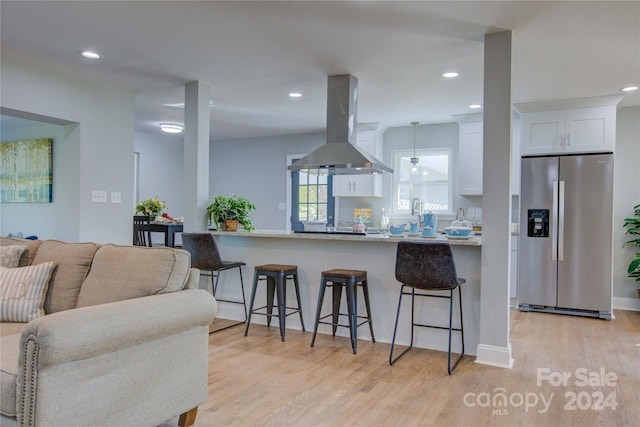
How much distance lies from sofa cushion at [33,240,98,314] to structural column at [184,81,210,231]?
6.74 ft

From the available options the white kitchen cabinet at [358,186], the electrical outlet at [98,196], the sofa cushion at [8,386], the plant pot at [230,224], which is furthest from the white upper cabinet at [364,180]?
the sofa cushion at [8,386]

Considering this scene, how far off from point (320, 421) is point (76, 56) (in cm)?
359

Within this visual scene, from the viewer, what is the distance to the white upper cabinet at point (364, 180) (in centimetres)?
659

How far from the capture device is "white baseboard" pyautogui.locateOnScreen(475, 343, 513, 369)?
325 centimetres

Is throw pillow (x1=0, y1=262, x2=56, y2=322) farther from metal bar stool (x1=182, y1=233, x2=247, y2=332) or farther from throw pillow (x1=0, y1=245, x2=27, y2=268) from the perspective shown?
metal bar stool (x1=182, y1=233, x2=247, y2=332)

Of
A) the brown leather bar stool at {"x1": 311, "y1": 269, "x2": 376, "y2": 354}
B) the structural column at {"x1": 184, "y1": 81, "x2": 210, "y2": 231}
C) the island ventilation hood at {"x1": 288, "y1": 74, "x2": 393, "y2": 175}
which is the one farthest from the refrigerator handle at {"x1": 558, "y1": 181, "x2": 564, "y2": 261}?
the structural column at {"x1": 184, "y1": 81, "x2": 210, "y2": 231}

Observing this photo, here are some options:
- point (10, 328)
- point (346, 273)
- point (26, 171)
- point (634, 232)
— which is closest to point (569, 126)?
point (634, 232)

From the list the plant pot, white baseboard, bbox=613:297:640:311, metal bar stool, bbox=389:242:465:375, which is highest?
the plant pot

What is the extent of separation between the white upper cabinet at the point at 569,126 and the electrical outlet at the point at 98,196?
189 inches

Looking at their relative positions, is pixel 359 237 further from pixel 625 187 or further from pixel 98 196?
pixel 625 187

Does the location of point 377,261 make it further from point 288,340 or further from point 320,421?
point 320,421

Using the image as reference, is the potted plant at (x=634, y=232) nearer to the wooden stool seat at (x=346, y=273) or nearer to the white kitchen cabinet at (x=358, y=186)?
the white kitchen cabinet at (x=358, y=186)

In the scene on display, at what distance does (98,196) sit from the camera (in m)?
4.77

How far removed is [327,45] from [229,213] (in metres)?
1.97
